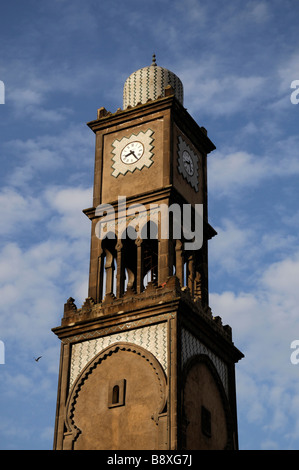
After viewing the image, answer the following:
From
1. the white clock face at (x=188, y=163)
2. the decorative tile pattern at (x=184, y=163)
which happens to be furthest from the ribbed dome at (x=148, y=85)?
the white clock face at (x=188, y=163)

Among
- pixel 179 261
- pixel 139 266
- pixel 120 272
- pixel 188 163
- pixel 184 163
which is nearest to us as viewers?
pixel 139 266

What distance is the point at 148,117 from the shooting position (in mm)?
52094

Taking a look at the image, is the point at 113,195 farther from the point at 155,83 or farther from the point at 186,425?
the point at 186,425

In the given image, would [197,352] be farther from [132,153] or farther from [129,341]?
[132,153]

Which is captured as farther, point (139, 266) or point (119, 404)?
point (139, 266)

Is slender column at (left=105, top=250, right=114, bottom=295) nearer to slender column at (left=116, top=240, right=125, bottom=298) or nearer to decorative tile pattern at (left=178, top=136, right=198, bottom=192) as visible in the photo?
slender column at (left=116, top=240, right=125, bottom=298)

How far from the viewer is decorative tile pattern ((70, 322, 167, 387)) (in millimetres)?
44188

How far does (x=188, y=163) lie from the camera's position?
5212cm

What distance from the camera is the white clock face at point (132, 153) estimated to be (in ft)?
168

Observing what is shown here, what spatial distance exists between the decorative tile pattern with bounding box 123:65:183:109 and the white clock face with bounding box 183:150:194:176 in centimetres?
367

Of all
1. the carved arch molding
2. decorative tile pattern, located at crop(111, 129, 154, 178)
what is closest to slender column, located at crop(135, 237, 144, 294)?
the carved arch molding

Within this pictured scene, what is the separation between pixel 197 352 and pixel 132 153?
11.7 metres

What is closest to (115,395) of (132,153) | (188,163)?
(132,153)
